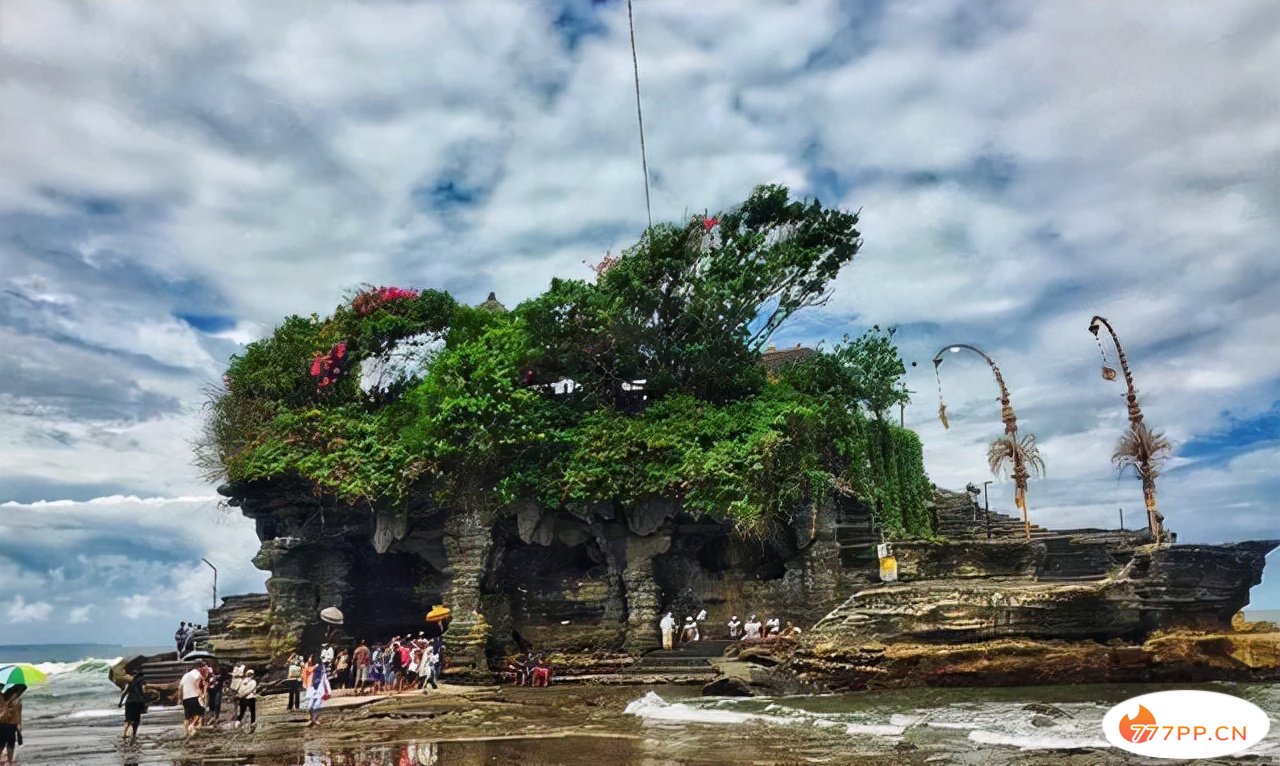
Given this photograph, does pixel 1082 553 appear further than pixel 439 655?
No

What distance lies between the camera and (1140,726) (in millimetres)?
10195

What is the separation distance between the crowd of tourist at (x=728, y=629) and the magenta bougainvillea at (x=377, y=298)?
46.6ft

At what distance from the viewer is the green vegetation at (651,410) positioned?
2391 cm

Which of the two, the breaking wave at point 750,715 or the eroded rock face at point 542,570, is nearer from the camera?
the breaking wave at point 750,715

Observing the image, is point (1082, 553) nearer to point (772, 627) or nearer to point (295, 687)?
point (772, 627)

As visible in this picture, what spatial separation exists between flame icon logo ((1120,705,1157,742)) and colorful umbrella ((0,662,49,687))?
15.4 metres

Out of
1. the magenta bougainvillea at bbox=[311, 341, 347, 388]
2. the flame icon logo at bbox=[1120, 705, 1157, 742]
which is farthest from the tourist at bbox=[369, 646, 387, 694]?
the flame icon logo at bbox=[1120, 705, 1157, 742]

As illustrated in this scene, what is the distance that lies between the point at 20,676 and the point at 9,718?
0.62m

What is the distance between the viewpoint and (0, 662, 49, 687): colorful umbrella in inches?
518

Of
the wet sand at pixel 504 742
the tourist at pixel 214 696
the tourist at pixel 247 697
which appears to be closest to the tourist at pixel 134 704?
the wet sand at pixel 504 742

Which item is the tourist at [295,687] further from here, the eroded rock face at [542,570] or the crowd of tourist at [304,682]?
the eroded rock face at [542,570]

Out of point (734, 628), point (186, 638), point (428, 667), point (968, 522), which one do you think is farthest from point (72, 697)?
point (968, 522)

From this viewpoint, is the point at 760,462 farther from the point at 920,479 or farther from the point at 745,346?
the point at 920,479

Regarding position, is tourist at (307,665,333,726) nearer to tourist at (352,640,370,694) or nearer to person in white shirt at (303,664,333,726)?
person in white shirt at (303,664,333,726)
